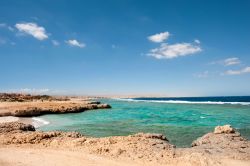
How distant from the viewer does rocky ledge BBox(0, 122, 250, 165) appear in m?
10.1

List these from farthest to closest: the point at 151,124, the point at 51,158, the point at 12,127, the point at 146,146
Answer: the point at 151,124
the point at 12,127
the point at 146,146
the point at 51,158

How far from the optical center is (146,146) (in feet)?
37.6

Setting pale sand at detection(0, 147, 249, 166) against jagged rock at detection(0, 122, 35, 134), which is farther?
jagged rock at detection(0, 122, 35, 134)

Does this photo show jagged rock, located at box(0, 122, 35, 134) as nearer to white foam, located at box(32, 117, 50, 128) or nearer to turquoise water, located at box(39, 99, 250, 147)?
turquoise water, located at box(39, 99, 250, 147)

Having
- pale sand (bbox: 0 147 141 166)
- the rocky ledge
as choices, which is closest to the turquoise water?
the rocky ledge

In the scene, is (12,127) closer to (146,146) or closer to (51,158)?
(51,158)

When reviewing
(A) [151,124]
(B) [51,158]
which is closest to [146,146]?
(B) [51,158]

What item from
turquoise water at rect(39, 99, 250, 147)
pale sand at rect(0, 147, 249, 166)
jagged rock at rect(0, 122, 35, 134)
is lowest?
turquoise water at rect(39, 99, 250, 147)

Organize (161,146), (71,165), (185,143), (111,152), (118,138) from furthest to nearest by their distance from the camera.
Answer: (185,143) → (118,138) → (161,146) → (111,152) → (71,165)

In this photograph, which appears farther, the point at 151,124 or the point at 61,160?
the point at 151,124

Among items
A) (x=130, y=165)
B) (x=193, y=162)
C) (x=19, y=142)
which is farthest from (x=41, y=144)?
(x=193, y=162)

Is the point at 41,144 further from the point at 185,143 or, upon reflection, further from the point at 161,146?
the point at 185,143

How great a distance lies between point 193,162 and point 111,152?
288 centimetres

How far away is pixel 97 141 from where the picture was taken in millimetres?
12125
